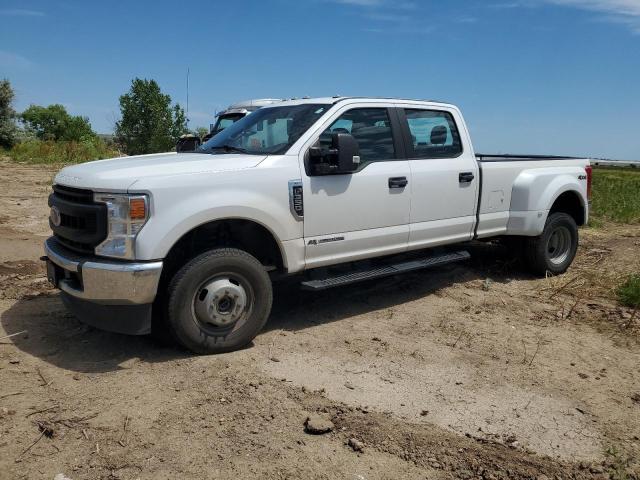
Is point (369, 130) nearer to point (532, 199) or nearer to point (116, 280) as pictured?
point (532, 199)

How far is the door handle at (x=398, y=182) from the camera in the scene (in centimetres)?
526

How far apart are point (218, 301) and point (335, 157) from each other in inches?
58.3

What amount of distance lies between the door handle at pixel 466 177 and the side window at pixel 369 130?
0.91m

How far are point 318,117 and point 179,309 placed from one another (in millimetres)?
2038

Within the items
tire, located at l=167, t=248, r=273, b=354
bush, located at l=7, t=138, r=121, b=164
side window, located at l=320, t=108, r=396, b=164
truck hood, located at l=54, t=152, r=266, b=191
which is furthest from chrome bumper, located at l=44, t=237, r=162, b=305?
bush, located at l=7, t=138, r=121, b=164

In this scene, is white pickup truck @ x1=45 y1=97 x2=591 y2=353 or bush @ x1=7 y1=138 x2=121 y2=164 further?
bush @ x1=7 y1=138 x2=121 y2=164

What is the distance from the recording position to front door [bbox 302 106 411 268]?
4.80m

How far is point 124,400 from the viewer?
3.64 meters

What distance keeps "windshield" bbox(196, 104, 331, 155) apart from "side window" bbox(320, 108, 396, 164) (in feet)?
0.68

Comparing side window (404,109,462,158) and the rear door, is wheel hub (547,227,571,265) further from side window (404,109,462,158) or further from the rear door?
side window (404,109,462,158)

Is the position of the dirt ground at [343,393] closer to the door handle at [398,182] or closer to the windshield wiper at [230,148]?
the door handle at [398,182]

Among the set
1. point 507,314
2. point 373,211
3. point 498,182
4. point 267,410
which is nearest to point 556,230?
point 498,182

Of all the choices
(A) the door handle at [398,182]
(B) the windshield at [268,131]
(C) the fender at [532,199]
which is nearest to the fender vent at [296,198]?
(B) the windshield at [268,131]

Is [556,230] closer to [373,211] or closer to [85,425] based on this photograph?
[373,211]
